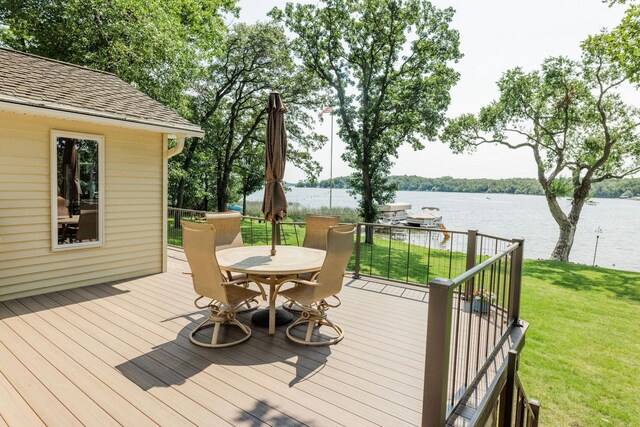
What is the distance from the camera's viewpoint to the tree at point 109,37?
10820 mm

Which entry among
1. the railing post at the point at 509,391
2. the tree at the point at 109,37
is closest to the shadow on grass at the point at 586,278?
the railing post at the point at 509,391

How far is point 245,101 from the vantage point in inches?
669

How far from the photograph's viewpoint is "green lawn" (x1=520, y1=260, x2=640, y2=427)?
4199mm

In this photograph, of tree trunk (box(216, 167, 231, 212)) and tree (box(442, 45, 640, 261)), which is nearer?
tree (box(442, 45, 640, 261))

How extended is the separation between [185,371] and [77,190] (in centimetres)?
393

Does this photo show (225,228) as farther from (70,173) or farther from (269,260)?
(70,173)

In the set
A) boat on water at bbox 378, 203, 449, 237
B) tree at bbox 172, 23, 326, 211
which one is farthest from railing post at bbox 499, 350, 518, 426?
boat on water at bbox 378, 203, 449, 237

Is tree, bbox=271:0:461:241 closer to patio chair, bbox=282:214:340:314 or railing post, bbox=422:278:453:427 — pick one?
patio chair, bbox=282:214:340:314

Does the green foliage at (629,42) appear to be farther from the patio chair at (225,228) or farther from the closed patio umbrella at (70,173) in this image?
the closed patio umbrella at (70,173)

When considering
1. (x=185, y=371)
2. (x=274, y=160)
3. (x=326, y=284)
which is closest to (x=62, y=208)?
(x=274, y=160)

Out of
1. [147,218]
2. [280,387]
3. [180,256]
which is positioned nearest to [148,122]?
[147,218]

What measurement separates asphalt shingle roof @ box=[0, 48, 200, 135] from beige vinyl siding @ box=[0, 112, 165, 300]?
0.33m

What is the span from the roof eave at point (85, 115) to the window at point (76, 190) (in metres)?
0.44

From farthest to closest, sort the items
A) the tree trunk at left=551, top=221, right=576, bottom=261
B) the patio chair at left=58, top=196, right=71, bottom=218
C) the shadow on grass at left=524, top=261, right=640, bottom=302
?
the tree trunk at left=551, top=221, right=576, bottom=261 < the shadow on grass at left=524, top=261, right=640, bottom=302 < the patio chair at left=58, top=196, right=71, bottom=218
